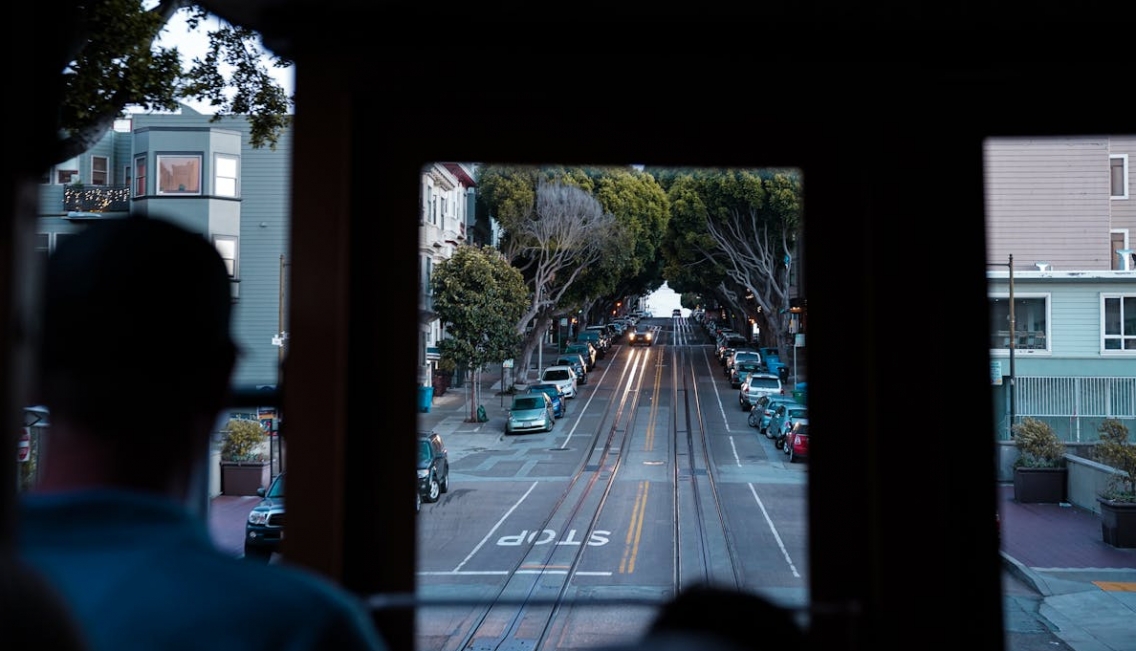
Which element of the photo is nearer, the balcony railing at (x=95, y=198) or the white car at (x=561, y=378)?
the balcony railing at (x=95, y=198)

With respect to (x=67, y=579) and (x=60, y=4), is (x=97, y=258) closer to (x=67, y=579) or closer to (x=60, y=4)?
(x=67, y=579)

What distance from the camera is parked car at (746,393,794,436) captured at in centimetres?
3316

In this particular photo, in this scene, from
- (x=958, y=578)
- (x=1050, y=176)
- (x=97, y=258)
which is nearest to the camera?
(x=97, y=258)

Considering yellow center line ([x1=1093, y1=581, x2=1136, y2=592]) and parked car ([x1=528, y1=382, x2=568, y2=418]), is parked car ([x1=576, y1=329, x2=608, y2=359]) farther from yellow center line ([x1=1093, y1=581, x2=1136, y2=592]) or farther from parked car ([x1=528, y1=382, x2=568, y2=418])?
yellow center line ([x1=1093, y1=581, x2=1136, y2=592])

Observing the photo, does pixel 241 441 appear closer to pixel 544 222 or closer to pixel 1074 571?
pixel 1074 571

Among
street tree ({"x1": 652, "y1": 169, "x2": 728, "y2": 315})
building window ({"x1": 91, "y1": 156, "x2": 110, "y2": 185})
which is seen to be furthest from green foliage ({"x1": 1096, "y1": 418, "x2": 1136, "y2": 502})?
building window ({"x1": 91, "y1": 156, "x2": 110, "y2": 185})

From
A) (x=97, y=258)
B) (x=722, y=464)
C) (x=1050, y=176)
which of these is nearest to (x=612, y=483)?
(x=722, y=464)

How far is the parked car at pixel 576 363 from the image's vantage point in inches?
1881

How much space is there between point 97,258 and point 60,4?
64cm

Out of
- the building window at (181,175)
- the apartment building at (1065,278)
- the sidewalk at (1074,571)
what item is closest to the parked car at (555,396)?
the building window at (181,175)

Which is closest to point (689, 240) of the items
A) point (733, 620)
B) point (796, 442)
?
point (796, 442)

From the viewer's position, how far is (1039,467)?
2045cm

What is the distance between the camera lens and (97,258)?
1.37 meters

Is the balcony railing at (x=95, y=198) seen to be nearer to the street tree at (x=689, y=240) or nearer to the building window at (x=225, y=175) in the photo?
the building window at (x=225, y=175)
